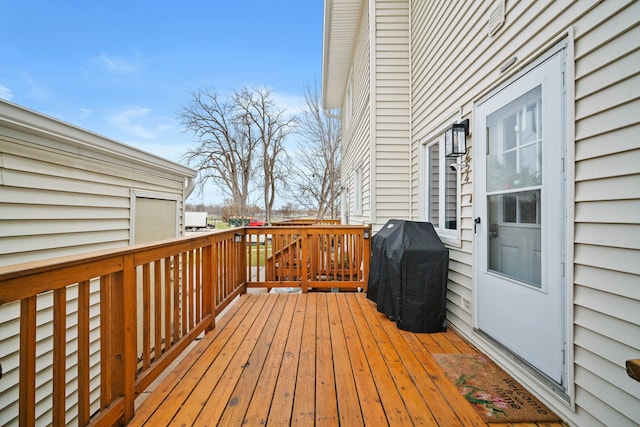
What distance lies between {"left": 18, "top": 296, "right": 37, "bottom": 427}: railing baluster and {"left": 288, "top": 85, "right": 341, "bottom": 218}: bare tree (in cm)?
1458

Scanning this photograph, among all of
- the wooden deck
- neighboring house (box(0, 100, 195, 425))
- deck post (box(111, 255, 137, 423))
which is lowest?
the wooden deck

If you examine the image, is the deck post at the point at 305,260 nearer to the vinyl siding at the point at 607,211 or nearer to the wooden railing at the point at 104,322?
the wooden railing at the point at 104,322

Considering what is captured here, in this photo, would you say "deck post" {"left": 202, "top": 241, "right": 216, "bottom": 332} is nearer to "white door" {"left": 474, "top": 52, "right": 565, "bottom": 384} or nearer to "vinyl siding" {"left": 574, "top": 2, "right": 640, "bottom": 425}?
"white door" {"left": 474, "top": 52, "right": 565, "bottom": 384}

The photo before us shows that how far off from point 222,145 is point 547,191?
19.4 meters

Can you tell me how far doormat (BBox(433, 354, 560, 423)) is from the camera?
1.65 m

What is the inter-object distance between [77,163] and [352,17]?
5.27 metres

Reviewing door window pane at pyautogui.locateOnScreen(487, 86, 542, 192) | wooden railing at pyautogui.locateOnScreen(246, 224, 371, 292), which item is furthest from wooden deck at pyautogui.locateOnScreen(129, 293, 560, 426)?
door window pane at pyautogui.locateOnScreen(487, 86, 542, 192)

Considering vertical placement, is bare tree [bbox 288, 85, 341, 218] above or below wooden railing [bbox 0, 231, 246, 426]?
above

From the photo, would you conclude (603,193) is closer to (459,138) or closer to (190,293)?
→ (459,138)

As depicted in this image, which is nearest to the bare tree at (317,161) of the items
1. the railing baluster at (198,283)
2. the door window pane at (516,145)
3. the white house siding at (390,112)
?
the white house siding at (390,112)

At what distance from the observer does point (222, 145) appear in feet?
62.5

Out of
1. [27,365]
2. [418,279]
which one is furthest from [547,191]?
[27,365]

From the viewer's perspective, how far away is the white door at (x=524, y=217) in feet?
5.53

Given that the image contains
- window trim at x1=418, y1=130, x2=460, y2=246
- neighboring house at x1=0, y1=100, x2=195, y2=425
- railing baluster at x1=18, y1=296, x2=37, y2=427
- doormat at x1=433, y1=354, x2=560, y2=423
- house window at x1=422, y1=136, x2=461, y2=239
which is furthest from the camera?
house window at x1=422, y1=136, x2=461, y2=239
